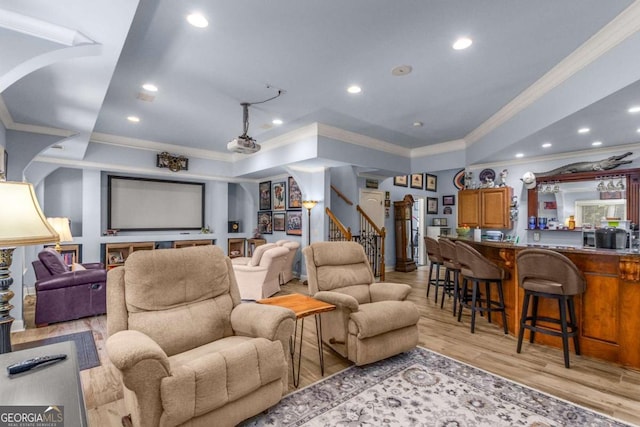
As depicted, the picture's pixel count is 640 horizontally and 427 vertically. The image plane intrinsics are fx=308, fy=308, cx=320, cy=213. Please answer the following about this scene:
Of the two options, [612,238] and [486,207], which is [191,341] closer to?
[612,238]

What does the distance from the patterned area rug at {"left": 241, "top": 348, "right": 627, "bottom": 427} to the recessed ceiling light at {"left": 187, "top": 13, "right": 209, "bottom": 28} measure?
2895 millimetres

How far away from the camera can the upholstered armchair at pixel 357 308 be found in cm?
A: 262

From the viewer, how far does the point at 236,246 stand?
833 centimetres

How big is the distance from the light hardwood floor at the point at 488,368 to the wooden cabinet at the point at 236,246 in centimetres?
415

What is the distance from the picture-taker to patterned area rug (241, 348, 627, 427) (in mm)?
2029

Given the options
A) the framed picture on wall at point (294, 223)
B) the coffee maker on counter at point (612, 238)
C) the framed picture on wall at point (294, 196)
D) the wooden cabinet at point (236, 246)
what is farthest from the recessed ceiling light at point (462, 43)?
the wooden cabinet at point (236, 246)

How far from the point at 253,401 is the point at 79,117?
3589 mm

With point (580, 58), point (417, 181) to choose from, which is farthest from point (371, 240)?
point (580, 58)

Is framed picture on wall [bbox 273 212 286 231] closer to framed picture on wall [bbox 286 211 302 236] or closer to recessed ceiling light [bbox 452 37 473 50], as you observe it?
framed picture on wall [bbox 286 211 302 236]

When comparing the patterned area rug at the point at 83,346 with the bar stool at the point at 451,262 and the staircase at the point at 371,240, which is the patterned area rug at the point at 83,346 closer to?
the bar stool at the point at 451,262

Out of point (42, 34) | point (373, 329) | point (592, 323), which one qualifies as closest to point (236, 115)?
point (42, 34)

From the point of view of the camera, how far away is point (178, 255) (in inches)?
93.0

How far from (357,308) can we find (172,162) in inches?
216

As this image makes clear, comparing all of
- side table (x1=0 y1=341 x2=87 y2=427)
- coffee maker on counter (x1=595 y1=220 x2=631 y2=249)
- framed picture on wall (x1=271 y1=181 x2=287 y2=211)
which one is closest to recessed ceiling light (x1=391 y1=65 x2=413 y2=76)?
coffee maker on counter (x1=595 y1=220 x2=631 y2=249)
